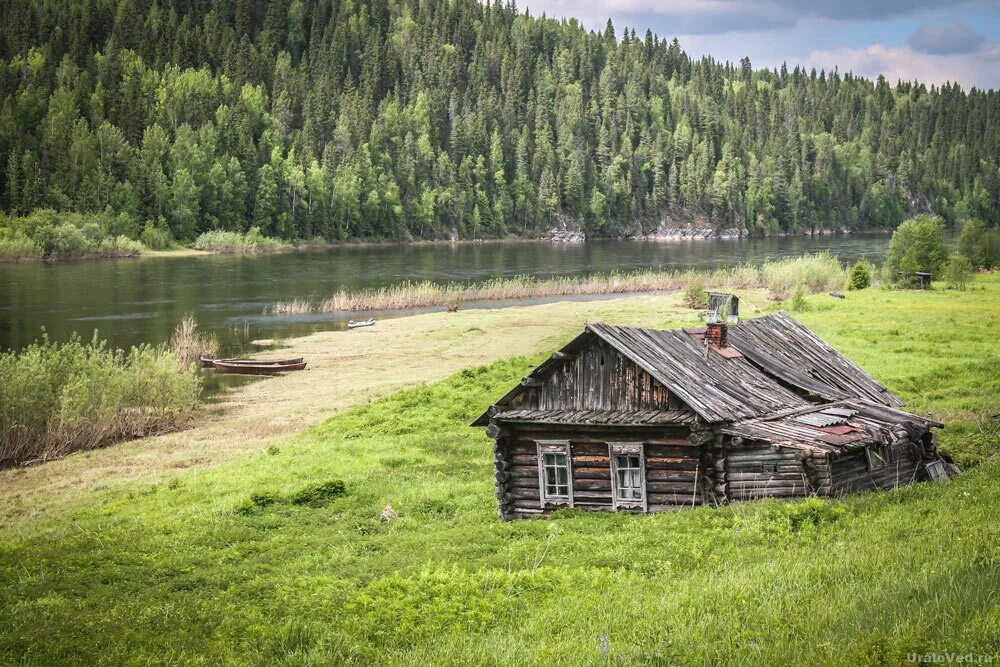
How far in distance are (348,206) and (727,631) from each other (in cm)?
18317

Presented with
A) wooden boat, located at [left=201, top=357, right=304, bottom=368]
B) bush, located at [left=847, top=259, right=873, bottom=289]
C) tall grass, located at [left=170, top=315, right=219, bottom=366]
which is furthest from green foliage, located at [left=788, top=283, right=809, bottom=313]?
tall grass, located at [left=170, top=315, right=219, bottom=366]

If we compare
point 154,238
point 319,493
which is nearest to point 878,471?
point 319,493

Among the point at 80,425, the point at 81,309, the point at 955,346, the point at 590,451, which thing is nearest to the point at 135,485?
the point at 80,425

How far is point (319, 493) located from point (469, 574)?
35.1ft

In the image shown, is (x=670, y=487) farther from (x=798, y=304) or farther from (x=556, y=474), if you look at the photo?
(x=798, y=304)

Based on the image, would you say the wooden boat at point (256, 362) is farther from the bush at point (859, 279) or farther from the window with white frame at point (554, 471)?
the bush at point (859, 279)

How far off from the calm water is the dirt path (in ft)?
33.1

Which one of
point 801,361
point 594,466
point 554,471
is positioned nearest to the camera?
point 594,466

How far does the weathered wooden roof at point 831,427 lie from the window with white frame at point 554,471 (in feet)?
14.3

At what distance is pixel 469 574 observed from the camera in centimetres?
1970

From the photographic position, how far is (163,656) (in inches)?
613

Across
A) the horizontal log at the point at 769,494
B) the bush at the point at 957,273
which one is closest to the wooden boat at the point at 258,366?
the horizontal log at the point at 769,494

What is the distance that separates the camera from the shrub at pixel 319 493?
2873cm

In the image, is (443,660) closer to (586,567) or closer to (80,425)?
(586,567)
